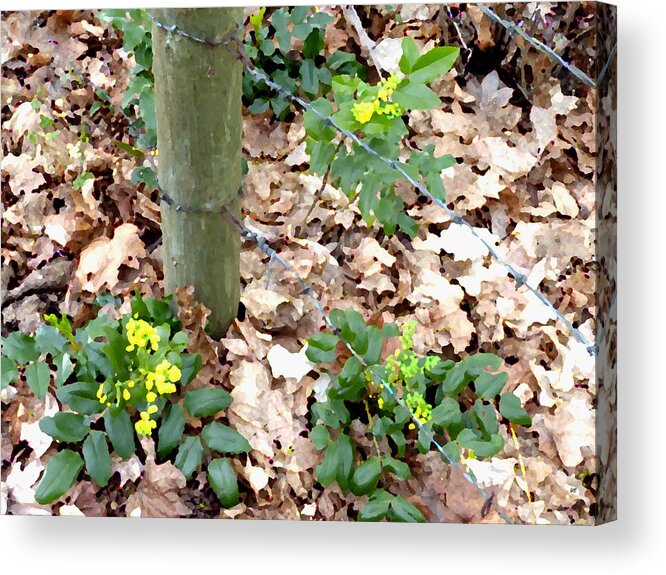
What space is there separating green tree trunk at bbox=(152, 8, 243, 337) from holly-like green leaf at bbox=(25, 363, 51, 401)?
28 centimetres

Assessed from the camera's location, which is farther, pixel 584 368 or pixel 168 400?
pixel 168 400

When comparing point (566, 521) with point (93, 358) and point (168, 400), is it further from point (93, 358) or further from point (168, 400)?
point (93, 358)

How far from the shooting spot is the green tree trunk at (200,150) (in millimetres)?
1848

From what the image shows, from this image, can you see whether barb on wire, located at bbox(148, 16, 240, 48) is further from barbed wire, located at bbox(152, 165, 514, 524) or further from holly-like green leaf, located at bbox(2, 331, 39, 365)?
holly-like green leaf, located at bbox(2, 331, 39, 365)

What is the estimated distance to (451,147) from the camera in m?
1.81

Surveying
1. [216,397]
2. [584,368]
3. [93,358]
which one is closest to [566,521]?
[584,368]

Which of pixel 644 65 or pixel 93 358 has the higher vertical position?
pixel 644 65

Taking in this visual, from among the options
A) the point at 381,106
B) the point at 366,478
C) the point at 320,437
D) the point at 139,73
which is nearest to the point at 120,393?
the point at 320,437

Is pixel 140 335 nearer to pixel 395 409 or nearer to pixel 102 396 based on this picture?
pixel 102 396

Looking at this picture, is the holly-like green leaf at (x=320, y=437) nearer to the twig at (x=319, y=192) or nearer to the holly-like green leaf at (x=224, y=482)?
the holly-like green leaf at (x=224, y=482)

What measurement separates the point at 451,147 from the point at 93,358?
A: 0.77m

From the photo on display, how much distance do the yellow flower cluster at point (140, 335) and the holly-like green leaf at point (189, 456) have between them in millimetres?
186

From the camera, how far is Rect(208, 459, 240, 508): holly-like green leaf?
1835 mm

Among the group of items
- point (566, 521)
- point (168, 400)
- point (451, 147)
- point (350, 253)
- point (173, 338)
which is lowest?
point (566, 521)
